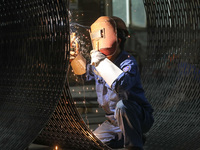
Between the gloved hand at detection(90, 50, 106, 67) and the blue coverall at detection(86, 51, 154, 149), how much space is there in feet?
0.14

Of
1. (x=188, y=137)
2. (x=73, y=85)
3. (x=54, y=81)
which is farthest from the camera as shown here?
(x=188, y=137)

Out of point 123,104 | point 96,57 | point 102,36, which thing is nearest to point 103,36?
point 102,36

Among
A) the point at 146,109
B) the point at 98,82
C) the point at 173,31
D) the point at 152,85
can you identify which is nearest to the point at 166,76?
the point at 152,85

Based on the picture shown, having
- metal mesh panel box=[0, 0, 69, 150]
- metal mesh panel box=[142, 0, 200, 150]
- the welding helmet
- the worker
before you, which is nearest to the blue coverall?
the worker

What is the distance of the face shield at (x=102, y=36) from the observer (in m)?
3.27

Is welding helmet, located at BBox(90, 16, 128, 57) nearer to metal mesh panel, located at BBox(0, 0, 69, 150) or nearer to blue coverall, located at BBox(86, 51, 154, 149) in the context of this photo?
blue coverall, located at BBox(86, 51, 154, 149)

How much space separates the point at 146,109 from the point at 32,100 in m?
0.94

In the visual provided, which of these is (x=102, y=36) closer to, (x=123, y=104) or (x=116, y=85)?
(x=116, y=85)

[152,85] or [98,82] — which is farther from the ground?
[98,82]

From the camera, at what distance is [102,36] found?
3.28 metres

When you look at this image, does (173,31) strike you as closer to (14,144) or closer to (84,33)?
(84,33)

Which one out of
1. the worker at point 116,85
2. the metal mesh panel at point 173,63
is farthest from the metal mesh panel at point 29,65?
the metal mesh panel at point 173,63

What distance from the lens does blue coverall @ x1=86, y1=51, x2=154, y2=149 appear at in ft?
10.8

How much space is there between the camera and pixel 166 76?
4.55 meters
